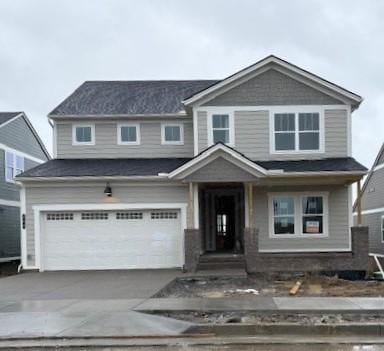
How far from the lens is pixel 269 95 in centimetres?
1923

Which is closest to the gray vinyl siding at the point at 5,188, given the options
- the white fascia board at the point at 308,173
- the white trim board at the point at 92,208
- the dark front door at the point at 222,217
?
the white trim board at the point at 92,208

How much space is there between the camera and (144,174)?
61.5 feet

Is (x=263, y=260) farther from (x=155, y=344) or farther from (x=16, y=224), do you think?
(x=16, y=224)

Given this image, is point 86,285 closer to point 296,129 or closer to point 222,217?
point 222,217

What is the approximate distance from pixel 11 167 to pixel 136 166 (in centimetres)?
950

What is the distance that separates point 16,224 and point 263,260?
14.8m

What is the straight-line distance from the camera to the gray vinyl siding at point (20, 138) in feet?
84.6

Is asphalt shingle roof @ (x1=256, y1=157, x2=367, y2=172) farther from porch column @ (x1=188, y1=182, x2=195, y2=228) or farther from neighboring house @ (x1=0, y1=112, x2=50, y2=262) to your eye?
neighboring house @ (x1=0, y1=112, x2=50, y2=262)

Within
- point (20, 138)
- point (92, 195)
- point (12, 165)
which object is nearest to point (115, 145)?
point (92, 195)

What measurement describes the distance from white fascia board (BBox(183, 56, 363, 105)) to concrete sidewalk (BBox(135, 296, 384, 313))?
915 centimetres

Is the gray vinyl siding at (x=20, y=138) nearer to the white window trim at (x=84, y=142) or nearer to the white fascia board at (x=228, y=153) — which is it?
the white window trim at (x=84, y=142)

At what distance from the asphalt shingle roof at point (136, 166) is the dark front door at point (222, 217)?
1930mm

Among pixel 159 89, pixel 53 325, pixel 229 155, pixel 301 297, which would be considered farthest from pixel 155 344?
pixel 159 89

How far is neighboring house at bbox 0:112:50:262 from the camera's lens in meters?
25.4
